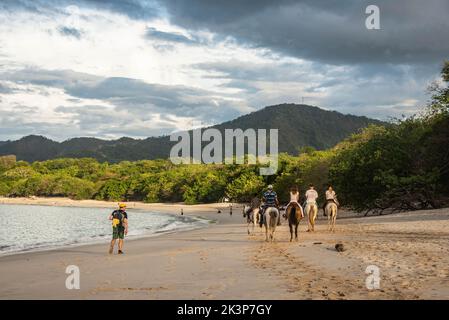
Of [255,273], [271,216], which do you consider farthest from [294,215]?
[255,273]

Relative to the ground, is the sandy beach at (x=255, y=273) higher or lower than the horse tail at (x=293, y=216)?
lower

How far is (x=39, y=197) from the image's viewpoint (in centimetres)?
14325

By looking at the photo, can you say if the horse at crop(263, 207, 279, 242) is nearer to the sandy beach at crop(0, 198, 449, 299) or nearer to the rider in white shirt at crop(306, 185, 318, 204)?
the sandy beach at crop(0, 198, 449, 299)

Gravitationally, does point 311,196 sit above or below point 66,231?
above

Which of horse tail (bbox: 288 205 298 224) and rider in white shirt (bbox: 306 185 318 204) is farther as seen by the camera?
rider in white shirt (bbox: 306 185 318 204)

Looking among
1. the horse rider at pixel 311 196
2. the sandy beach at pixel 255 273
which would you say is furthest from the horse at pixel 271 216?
the horse rider at pixel 311 196

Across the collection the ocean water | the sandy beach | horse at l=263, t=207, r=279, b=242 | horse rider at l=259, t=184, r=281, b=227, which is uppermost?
horse rider at l=259, t=184, r=281, b=227

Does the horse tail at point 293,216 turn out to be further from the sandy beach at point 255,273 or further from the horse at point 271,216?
the sandy beach at point 255,273

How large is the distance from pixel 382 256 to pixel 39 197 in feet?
465

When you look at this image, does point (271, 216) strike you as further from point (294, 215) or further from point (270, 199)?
point (294, 215)

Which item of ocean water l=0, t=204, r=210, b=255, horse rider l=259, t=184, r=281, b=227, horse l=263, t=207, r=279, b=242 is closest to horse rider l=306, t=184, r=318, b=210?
horse rider l=259, t=184, r=281, b=227

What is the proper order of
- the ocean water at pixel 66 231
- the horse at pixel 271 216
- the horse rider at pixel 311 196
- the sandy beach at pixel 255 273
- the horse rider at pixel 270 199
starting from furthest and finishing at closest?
1. the ocean water at pixel 66 231
2. the horse rider at pixel 311 196
3. the horse at pixel 271 216
4. the horse rider at pixel 270 199
5. the sandy beach at pixel 255 273

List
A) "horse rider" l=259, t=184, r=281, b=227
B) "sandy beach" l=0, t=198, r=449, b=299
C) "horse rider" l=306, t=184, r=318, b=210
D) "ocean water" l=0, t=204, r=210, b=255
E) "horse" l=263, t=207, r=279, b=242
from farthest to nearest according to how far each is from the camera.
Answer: "ocean water" l=0, t=204, r=210, b=255 < "horse rider" l=306, t=184, r=318, b=210 < "horse" l=263, t=207, r=279, b=242 < "horse rider" l=259, t=184, r=281, b=227 < "sandy beach" l=0, t=198, r=449, b=299

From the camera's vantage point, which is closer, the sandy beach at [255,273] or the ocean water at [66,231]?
the sandy beach at [255,273]
